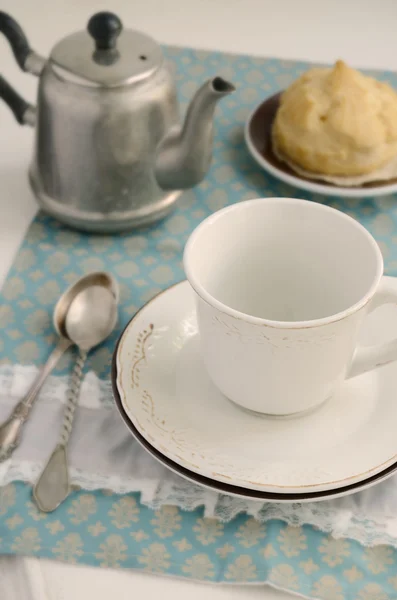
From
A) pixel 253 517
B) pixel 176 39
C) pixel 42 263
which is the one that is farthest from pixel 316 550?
A: pixel 176 39

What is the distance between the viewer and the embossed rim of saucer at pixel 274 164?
846 mm

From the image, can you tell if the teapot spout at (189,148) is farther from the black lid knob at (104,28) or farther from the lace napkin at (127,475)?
the lace napkin at (127,475)

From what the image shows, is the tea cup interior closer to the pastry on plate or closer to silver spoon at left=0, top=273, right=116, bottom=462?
silver spoon at left=0, top=273, right=116, bottom=462

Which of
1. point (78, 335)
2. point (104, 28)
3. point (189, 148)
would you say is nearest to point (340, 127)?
point (189, 148)

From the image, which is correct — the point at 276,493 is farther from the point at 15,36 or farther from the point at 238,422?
the point at 15,36

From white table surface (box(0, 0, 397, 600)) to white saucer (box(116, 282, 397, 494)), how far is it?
256mm

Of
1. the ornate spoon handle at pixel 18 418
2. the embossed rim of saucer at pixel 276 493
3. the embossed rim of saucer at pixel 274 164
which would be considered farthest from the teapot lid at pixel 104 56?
the embossed rim of saucer at pixel 276 493

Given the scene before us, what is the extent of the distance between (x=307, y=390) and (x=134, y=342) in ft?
0.52

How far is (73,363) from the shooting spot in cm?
67

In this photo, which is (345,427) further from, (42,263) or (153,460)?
(42,263)

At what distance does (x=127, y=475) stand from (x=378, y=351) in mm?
219

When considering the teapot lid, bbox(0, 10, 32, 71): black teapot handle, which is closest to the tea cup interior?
the teapot lid

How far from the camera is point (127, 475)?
0.57 metres

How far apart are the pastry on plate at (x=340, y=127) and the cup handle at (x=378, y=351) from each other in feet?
1.13
